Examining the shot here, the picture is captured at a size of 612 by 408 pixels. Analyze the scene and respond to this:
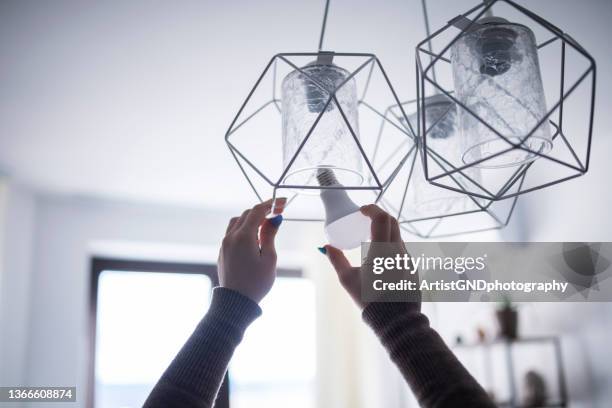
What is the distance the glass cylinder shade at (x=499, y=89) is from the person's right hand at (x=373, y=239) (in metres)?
0.14

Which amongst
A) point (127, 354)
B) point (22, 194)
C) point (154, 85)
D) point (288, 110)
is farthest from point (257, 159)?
point (288, 110)

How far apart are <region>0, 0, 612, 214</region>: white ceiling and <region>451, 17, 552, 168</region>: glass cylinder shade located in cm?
81

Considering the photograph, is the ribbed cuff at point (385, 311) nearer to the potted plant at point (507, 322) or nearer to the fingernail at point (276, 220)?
the fingernail at point (276, 220)

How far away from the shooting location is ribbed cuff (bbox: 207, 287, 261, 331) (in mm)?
669

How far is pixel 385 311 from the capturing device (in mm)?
739

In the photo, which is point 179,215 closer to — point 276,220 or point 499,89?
point 276,220

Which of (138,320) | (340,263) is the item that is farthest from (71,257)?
(340,263)

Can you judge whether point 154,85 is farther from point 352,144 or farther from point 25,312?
point 25,312

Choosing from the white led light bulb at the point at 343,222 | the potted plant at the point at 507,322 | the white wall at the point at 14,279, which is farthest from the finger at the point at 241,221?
the white wall at the point at 14,279

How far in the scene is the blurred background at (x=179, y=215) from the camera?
1471 millimetres

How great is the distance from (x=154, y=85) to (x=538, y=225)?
1.72 metres

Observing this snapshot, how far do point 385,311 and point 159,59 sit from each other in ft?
3.80

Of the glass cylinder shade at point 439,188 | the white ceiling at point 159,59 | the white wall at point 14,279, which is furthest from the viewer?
the white wall at point 14,279

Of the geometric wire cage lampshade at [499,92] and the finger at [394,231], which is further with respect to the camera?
the finger at [394,231]
